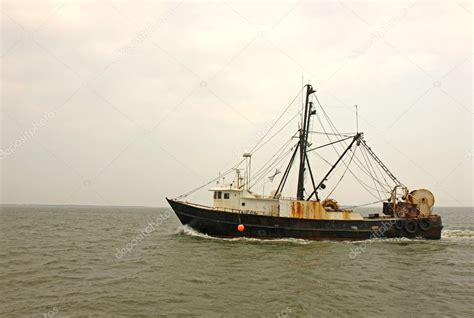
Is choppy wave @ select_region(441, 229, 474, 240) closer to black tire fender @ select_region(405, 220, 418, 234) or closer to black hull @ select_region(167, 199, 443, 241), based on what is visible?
black tire fender @ select_region(405, 220, 418, 234)

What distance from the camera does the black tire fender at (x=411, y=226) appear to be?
1081 inches

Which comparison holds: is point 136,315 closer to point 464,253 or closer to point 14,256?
point 14,256

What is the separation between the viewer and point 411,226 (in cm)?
2752

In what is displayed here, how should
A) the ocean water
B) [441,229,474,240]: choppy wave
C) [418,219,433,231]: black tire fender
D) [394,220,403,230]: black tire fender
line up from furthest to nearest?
1. [441,229,474,240]: choppy wave
2. [418,219,433,231]: black tire fender
3. [394,220,403,230]: black tire fender
4. the ocean water

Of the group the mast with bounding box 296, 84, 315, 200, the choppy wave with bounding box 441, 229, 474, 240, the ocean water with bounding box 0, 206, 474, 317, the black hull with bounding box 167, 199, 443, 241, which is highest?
the mast with bounding box 296, 84, 315, 200

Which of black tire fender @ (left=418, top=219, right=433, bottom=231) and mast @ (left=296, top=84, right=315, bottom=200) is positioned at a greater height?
mast @ (left=296, top=84, right=315, bottom=200)

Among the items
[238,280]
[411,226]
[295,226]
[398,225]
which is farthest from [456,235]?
[238,280]

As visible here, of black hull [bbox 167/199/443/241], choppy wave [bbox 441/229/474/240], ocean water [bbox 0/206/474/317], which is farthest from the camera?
choppy wave [bbox 441/229/474/240]

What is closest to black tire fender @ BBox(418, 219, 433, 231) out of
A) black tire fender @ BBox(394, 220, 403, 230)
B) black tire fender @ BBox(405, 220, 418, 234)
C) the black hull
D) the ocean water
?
the black hull

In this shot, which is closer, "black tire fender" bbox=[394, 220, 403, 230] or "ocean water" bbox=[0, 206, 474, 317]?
"ocean water" bbox=[0, 206, 474, 317]

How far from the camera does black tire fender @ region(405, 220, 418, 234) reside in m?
27.5

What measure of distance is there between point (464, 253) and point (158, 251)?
62.9ft

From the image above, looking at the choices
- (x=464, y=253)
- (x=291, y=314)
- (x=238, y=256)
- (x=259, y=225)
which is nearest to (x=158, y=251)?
(x=238, y=256)

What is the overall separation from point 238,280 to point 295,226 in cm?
1104
